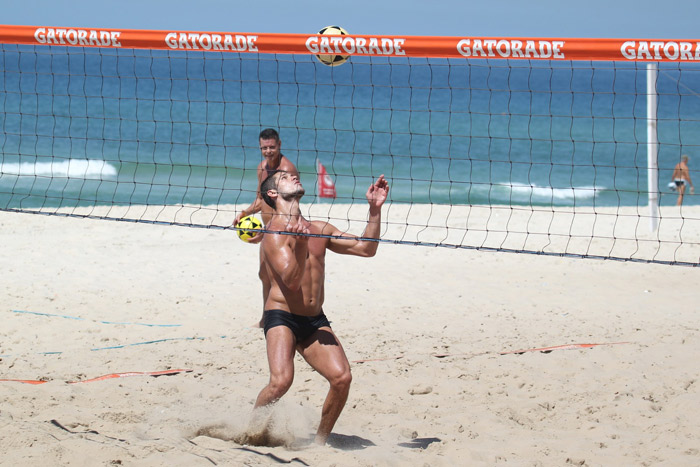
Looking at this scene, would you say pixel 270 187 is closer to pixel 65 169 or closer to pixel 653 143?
pixel 653 143

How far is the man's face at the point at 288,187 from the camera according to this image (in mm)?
4922

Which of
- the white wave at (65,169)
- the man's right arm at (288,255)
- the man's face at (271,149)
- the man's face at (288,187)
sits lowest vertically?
the man's right arm at (288,255)

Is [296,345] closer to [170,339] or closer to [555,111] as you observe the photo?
[170,339]

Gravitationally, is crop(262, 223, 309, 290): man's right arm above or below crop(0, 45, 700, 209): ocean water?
below

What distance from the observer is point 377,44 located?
520 cm

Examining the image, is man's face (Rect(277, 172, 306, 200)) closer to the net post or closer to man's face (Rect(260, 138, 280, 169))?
A: man's face (Rect(260, 138, 280, 169))

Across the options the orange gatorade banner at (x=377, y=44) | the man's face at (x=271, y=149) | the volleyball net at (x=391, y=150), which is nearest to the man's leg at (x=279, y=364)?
the volleyball net at (x=391, y=150)

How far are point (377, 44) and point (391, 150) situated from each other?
2476 centimetres

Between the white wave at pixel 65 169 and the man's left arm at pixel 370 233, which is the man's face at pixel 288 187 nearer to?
the man's left arm at pixel 370 233

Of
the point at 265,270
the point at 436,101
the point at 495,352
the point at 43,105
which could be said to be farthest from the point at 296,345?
the point at 436,101

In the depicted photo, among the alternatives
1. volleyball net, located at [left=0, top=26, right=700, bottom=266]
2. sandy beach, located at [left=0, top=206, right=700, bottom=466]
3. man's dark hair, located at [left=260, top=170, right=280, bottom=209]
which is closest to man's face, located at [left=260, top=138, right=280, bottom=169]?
volleyball net, located at [left=0, top=26, right=700, bottom=266]

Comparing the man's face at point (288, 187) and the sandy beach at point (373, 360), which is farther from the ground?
the man's face at point (288, 187)

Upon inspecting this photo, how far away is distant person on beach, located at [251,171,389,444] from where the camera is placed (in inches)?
184

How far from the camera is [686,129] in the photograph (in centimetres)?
3434
